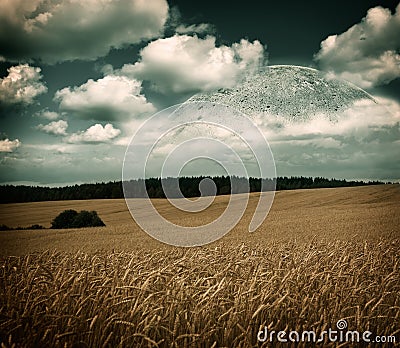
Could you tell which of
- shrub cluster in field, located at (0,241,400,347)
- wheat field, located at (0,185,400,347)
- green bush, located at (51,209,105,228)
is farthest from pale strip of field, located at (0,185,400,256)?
shrub cluster in field, located at (0,241,400,347)

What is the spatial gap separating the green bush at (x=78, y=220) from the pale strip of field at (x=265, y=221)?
149 centimetres

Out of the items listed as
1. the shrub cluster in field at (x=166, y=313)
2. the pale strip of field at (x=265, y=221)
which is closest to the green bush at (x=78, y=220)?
the pale strip of field at (x=265, y=221)

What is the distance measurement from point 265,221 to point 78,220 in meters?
19.3

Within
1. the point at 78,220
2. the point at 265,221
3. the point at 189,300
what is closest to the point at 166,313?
the point at 189,300

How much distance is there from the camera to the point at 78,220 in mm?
39281

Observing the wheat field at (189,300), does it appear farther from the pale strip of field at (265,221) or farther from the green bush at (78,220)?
the green bush at (78,220)

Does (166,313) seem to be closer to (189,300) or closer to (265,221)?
(189,300)

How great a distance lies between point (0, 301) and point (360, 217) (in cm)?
2575

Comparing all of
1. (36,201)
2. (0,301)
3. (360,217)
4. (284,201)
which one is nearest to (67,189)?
(36,201)

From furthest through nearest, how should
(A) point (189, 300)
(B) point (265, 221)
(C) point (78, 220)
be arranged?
1. (C) point (78, 220)
2. (B) point (265, 221)
3. (A) point (189, 300)

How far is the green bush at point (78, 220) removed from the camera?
38509 millimetres

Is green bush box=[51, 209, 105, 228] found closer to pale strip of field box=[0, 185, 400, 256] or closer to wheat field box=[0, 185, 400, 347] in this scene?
pale strip of field box=[0, 185, 400, 256]

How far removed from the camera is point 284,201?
150ft

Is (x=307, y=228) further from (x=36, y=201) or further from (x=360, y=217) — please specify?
(x=36, y=201)
